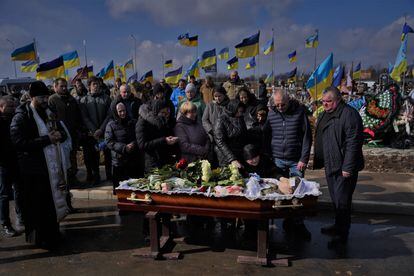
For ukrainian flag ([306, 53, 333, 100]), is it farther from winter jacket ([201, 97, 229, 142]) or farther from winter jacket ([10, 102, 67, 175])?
winter jacket ([10, 102, 67, 175])

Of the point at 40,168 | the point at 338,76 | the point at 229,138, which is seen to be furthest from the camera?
the point at 338,76

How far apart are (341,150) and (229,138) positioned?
4.56ft

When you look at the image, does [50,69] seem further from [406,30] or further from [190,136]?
[406,30]

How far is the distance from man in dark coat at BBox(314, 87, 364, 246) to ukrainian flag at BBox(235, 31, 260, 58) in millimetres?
8556

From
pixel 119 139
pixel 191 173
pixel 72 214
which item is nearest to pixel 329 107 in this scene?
pixel 191 173

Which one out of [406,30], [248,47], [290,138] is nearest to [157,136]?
[290,138]

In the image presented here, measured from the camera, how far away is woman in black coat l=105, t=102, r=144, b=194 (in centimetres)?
509

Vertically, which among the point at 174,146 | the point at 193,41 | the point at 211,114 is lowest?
the point at 174,146

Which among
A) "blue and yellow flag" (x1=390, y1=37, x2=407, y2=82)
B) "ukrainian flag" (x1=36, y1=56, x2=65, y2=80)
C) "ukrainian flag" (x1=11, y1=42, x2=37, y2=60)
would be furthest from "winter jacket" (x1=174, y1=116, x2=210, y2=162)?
"blue and yellow flag" (x1=390, y1=37, x2=407, y2=82)

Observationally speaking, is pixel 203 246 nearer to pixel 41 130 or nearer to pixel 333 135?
pixel 333 135

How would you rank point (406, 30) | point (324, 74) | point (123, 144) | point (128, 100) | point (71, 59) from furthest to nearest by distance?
1. point (406, 30)
2. point (71, 59)
3. point (324, 74)
4. point (128, 100)
5. point (123, 144)

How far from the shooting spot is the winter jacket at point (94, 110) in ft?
21.7

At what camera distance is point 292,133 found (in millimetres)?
4609

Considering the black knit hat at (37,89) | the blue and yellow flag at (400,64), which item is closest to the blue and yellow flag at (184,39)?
the blue and yellow flag at (400,64)
